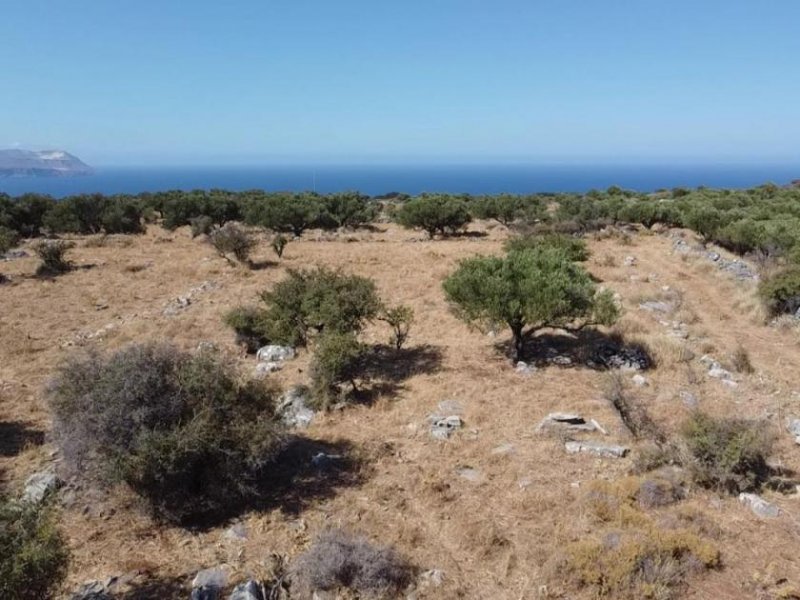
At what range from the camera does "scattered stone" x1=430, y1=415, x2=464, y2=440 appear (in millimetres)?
9445

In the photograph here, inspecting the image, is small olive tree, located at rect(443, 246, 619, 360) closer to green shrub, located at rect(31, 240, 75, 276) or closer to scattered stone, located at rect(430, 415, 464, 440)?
scattered stone, located at rect(430, 415, 464, 440)

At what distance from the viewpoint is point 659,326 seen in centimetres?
1552

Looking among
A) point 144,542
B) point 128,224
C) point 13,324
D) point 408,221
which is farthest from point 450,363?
point 128,224

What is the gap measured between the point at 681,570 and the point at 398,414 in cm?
542

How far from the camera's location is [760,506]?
290 inches

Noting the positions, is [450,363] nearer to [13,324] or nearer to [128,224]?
[13,324]

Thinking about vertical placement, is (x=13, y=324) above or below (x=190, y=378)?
below

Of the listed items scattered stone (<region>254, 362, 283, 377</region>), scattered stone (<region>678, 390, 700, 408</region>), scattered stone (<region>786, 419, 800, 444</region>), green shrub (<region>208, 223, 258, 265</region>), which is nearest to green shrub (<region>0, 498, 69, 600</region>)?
scattered stone (<region>254, 362, 283, 377</region>)

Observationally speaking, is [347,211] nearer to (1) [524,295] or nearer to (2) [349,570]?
(1) [524,295]

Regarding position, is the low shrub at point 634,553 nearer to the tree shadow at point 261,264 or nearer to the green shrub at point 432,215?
the tree shadow at point 261,264

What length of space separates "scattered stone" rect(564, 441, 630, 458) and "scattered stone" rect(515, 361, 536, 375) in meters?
3.24

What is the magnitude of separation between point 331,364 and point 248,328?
4.50 meters

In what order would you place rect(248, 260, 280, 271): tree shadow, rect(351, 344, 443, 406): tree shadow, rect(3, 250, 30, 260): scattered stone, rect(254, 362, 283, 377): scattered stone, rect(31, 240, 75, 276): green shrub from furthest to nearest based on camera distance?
rect(3, 250, 30, 260): scattered stone < rect(248, 260, 280, 271): tree shadow < rect(31, 240, 75, 276): green shrub < rect(254, 362, 283, 377): scattered stone < rect(351, 344, 443, 406): tree shadow

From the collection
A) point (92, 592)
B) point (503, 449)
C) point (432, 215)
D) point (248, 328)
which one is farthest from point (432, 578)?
point (432, 215)
